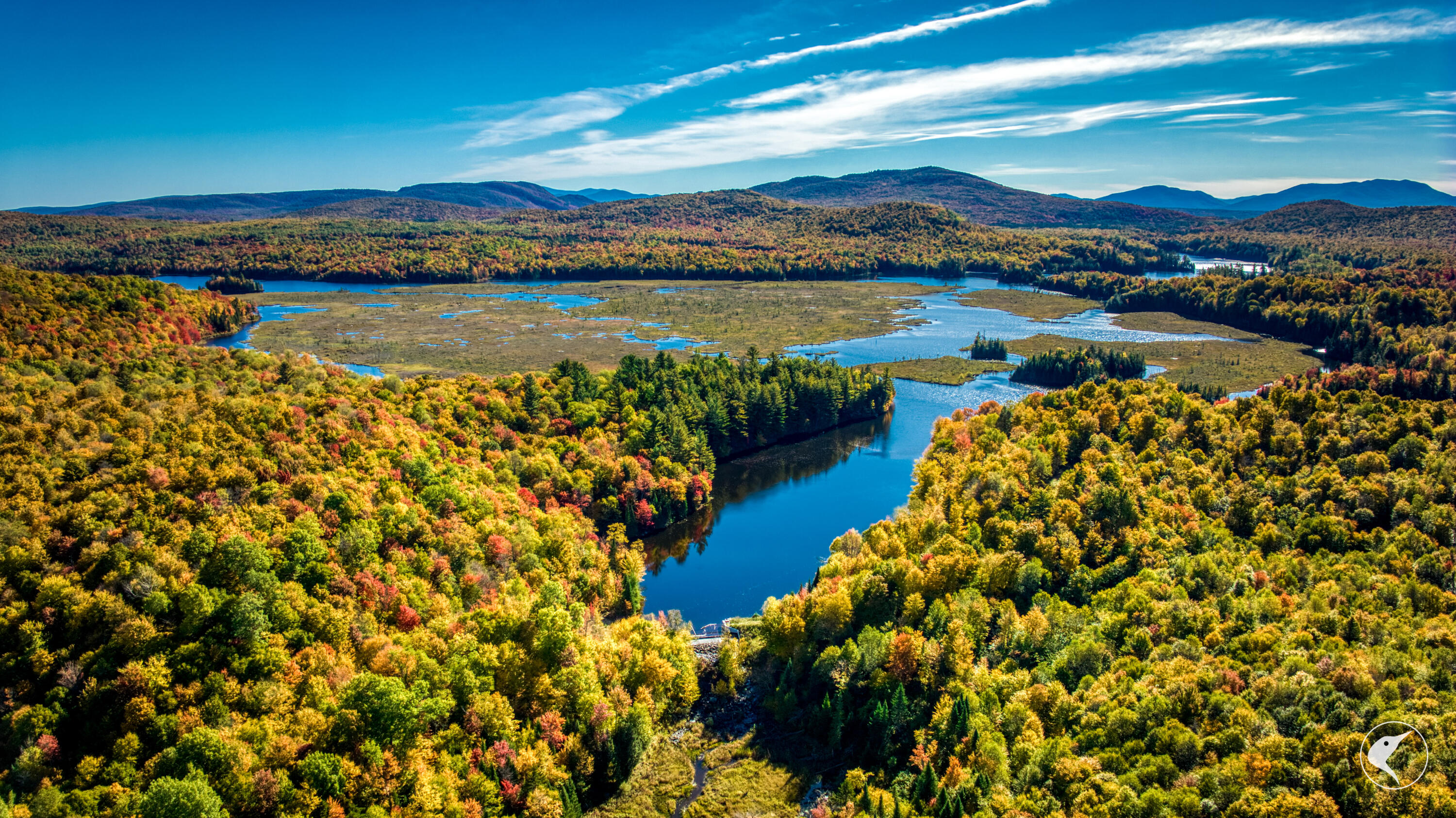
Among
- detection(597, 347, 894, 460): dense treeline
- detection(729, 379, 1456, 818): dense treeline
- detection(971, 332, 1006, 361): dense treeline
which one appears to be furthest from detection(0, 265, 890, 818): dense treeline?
detection(971, 332, 1006, 361): dense treeline

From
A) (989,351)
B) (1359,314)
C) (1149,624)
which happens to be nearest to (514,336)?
(989,351)

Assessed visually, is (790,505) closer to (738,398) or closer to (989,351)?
(738,398)

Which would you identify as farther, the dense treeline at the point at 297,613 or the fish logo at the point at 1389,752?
the dense treeline at the point at 297,613

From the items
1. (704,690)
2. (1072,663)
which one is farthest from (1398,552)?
(704,690)

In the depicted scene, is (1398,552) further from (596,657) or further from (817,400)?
(817,400)

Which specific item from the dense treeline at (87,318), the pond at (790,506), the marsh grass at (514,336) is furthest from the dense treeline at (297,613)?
the marsh grass at (514,336)

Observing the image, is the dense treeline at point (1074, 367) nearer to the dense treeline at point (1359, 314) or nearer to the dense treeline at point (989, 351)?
the dense treeline at point (989, 351)
